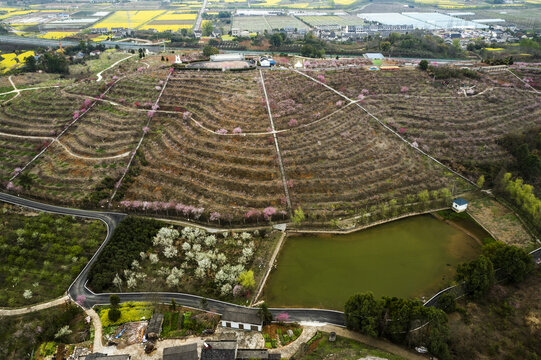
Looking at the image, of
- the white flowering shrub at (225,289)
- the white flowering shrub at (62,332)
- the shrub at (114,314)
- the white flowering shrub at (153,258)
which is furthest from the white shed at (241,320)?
the white flowering shrub at (62,332)

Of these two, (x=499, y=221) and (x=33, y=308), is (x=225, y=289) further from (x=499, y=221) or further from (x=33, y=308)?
(x=499, y=221)

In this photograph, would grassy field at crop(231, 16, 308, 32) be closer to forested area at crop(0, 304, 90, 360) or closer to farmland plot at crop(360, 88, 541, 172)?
farmland plot at crop(360, 88, 541, 172)

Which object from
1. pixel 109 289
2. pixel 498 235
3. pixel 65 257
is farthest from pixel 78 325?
pixel 498 235

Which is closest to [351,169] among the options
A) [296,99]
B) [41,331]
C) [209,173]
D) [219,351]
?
[296,99]

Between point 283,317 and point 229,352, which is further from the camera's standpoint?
point 283,317

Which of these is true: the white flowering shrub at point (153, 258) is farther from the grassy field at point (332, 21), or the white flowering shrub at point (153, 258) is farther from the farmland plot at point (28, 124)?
the grassy field at point (332, 21)

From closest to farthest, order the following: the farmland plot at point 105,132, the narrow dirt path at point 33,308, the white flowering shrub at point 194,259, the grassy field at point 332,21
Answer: the narrow dirt path at point 33,308 < the white flowering shrub at point 194,259 < the farmland plot at point 105,132 < the grassy field at point 332,21
